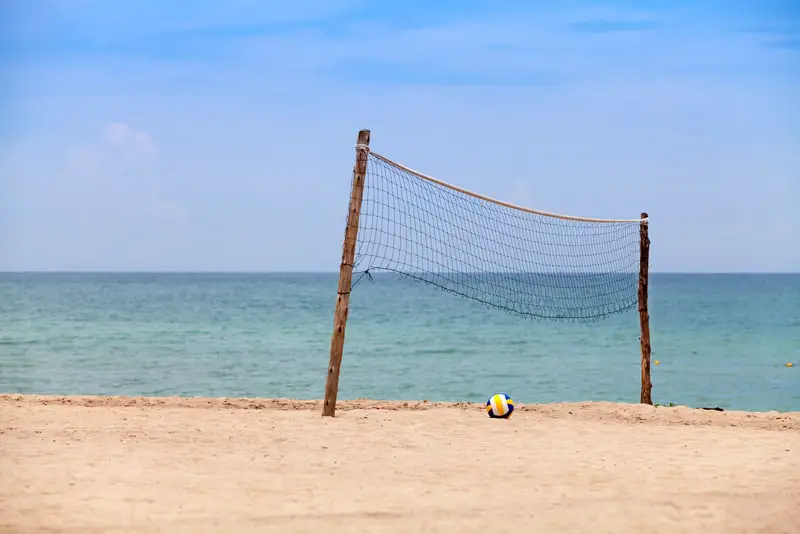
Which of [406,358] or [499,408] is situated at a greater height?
[499,408]

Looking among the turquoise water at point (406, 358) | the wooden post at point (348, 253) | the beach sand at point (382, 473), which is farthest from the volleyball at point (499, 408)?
the turquoise water at point (406, 358)

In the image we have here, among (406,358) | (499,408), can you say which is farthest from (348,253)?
(406,358)

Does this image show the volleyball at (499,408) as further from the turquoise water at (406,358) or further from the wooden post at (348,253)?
the turquoise water at (406,358)

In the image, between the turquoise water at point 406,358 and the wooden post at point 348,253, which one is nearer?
the wooden post at point 348,253

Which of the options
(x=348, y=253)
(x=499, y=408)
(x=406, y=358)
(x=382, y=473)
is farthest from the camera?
(x=406, y=358)

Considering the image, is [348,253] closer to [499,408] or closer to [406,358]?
[499,408]

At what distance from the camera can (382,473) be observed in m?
5.95

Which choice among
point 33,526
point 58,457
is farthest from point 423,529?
point 58,457

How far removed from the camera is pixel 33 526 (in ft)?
15.1

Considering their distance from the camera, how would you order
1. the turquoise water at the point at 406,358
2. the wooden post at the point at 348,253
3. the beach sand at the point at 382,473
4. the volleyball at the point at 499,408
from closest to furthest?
the beach sand at the point at 382,473
the wooden post at the point at 348,253
the volleyball at the point at 499,408
the turquoise water at the point at 406,358

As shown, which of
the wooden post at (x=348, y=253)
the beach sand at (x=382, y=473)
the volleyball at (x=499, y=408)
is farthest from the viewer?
the volleyball at (x=499, y=408)

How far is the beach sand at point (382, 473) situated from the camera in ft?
15.9

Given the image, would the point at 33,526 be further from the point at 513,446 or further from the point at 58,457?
the point at 513,446

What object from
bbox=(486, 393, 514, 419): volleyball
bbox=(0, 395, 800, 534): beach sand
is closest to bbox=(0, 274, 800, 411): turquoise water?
bbox=(486, 393, 514, 419): volleyball
